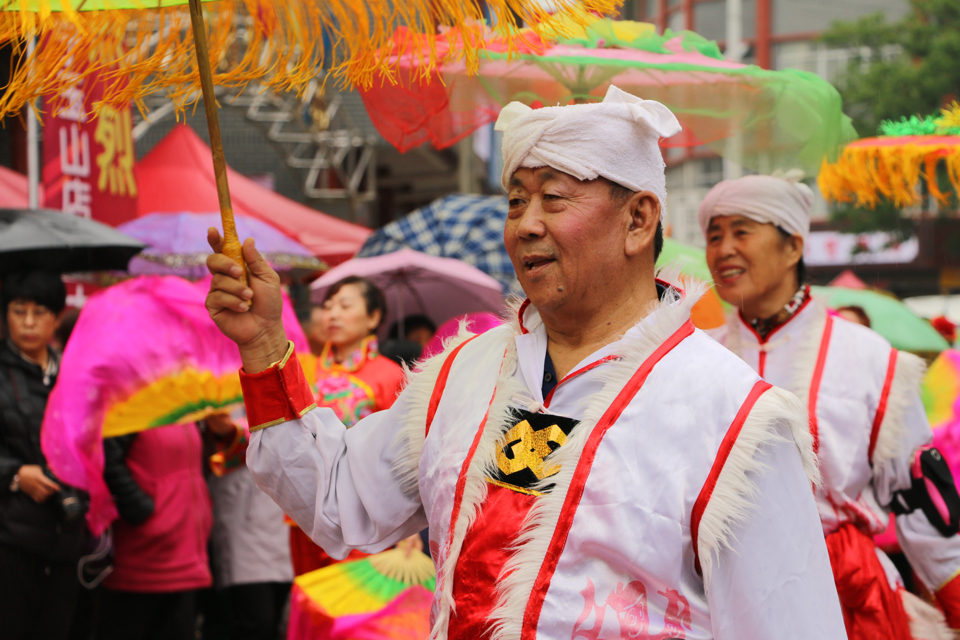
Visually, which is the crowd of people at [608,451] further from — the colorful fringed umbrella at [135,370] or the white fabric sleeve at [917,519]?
the colorful fringed umbrella at [135,370]

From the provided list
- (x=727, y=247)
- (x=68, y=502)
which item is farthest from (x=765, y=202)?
(x=68, y=502)

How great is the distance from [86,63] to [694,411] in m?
1.68

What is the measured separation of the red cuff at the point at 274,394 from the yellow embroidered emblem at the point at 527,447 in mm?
468

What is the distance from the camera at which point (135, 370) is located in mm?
3412

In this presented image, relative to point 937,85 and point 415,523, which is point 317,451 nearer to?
point 415,523

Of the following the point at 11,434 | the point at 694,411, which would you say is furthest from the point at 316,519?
the point at 11,434

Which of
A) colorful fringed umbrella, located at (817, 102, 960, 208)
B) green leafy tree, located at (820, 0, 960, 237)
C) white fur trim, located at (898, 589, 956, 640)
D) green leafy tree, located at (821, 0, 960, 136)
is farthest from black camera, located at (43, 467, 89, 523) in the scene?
green leafy tree, located at (821, 0, 960, 136)

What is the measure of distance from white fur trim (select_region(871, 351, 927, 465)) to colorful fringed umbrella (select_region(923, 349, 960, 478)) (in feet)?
3.20

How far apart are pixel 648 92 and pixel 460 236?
14.3 feet

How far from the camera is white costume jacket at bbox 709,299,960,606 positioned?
8.82 feet

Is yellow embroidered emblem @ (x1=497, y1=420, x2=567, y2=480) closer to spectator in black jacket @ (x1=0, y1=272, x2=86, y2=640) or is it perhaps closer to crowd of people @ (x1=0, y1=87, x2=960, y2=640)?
crowd of people @ (x1=0, y1=87, x2=960, y2=640)

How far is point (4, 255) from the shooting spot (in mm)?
4289

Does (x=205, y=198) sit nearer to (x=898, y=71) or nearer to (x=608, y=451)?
(x=608, y=451)

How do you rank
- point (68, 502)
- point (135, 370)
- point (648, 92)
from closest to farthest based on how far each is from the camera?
point (648, 92), point (135, 370), point (68, 502)
